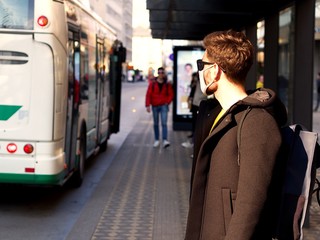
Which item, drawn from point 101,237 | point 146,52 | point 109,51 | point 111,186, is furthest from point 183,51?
point 146,52

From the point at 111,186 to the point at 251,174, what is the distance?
22.9ft

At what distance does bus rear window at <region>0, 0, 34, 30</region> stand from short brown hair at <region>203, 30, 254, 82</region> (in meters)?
4.80

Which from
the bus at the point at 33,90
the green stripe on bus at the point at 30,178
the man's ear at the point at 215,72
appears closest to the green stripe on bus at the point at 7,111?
the bus at the point at 33,90

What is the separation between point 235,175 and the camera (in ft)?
7.87

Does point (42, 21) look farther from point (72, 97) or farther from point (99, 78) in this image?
point (99, 78)

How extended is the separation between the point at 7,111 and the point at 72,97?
1088 mm

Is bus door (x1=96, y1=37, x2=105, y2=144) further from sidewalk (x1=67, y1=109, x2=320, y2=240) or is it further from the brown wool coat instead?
the brown wool coat

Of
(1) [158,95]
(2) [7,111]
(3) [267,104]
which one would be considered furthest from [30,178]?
(1) [158,95]

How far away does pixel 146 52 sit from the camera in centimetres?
3005

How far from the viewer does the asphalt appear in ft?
20.9

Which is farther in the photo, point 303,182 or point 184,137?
point 184,137

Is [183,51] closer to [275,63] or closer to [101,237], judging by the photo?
[275,63]

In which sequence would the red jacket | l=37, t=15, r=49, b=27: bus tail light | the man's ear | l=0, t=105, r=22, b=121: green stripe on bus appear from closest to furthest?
the man's ear → l=37, t=15, r=49, b=27: bus tail light → l=0, t=105, r=22, b=121: green stripe on bus → the red jacket

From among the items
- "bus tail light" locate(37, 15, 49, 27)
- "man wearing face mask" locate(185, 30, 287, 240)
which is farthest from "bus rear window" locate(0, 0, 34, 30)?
"man wearing face mask" locate(185, 30, 287, 240)
